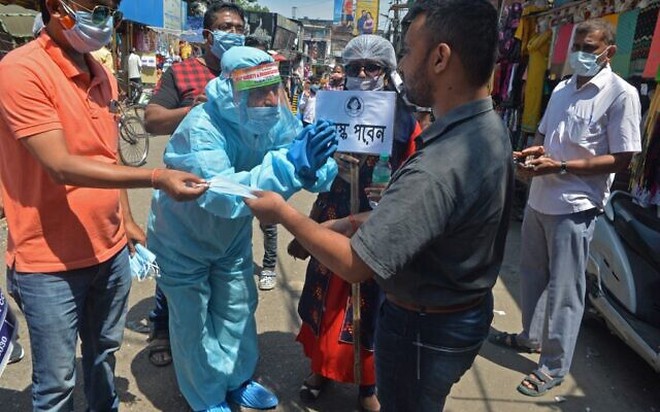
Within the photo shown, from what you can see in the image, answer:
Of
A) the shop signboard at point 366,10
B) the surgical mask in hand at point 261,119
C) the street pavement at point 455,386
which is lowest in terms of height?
the street pavement at point 455,386

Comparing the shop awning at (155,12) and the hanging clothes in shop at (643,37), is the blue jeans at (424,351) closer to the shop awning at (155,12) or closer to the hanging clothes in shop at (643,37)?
the hanging clothes in shop at (643,37)

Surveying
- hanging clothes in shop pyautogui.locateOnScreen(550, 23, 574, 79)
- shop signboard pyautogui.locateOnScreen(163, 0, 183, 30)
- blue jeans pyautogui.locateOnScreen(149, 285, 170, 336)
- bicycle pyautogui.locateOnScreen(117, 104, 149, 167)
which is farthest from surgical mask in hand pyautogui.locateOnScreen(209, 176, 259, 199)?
shop signboard pyautogui.locateOnScreen(163, 0, 183, 30)

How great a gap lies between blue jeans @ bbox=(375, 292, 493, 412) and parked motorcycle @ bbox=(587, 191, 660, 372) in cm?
174

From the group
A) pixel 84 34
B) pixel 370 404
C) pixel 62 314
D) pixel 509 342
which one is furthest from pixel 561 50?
pixel 62 314

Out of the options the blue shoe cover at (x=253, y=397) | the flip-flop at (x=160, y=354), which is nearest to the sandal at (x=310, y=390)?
the blue shoe cover at (x=253, y=397)

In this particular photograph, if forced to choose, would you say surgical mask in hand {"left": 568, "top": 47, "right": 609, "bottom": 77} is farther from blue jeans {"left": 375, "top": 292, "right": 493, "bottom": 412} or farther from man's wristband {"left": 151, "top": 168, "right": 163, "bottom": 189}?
man's wristband {"left": 151, "top": 168, "right": 163, "bottom": 189}

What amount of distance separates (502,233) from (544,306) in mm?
1967

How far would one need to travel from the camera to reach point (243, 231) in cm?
239

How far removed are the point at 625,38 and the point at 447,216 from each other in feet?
14.1

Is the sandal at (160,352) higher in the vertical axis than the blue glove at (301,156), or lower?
lower

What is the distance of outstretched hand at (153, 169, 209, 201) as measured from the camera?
1.62 meters

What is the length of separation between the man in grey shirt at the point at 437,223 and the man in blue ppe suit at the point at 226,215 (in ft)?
1.23

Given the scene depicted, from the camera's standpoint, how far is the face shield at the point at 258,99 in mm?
1924

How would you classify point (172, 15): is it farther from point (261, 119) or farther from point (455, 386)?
point (455, 386)
